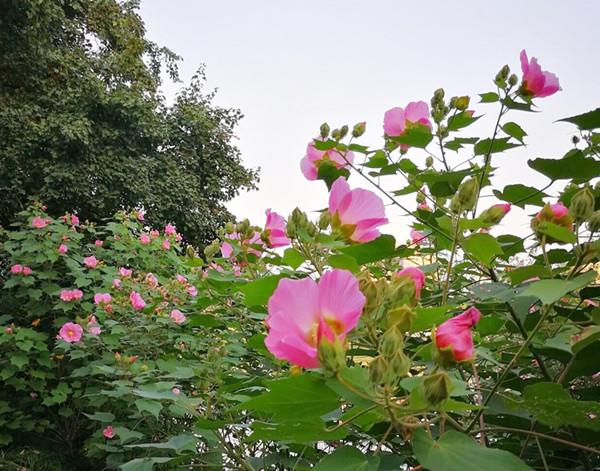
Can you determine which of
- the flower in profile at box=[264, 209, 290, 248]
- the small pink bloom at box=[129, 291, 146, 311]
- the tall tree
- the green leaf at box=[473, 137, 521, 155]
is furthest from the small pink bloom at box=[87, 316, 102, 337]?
the tall tree

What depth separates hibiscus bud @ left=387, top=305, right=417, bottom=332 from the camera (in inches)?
18.2

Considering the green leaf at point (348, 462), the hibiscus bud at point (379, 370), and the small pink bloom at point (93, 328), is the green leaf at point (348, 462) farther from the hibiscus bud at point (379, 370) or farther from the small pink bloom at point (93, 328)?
the small pink bloom at point (93, 328)

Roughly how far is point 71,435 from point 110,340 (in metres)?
1.45

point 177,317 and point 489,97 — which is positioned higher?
point 177,317

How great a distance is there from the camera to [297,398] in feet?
1.38

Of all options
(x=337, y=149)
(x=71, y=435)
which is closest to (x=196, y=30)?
(x=71, y=435)

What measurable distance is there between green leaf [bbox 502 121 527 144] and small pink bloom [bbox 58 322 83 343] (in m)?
2.46

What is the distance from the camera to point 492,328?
0.69m

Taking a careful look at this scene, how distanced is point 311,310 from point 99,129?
28.9 ft

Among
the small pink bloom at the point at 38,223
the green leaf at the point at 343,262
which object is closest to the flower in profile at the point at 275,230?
the green leaf at the point at 343,262

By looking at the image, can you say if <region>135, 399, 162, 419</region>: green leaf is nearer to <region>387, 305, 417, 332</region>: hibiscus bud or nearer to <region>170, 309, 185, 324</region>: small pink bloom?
<region>170, 309, 185, 324</region>: small pink bloom

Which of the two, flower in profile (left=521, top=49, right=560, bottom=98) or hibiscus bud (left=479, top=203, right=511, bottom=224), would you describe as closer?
hibiscus bud (left=479, top=203, right=511, bottom=224)

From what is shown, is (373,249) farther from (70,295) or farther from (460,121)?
(70,295)

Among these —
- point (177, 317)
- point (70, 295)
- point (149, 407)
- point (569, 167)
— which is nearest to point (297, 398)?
point (569, 167)
